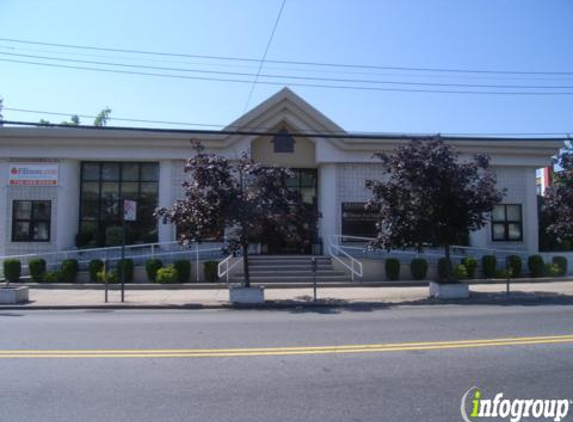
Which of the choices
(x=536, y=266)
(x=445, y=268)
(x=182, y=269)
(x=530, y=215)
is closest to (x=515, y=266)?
(x=536, y=266)

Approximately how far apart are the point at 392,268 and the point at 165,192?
10.9 m

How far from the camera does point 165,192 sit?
23.1 metres

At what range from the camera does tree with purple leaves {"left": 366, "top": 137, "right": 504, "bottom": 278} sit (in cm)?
1564

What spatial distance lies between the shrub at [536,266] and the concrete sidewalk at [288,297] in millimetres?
2339

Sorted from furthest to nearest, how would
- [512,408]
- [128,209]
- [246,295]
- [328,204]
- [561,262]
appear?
[328,204] < [561,262] < [128,209] < [246,295] < [512,408]

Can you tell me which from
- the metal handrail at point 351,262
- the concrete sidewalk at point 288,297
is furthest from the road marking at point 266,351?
the metal handrail at point 351,262

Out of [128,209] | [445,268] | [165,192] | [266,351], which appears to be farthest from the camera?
[165,192]

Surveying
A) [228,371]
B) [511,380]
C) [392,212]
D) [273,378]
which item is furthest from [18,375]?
[392,212]

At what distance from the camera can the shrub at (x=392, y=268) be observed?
19.9m

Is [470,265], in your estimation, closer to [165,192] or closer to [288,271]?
[288,271]

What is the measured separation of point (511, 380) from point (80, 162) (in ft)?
73.2

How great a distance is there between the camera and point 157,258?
66.5ft

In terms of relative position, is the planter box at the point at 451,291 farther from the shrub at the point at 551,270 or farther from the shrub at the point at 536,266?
the shrub at the point at 551,270

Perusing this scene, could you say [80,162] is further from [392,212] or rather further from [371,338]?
[371,338]
